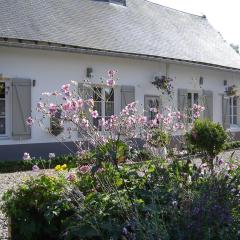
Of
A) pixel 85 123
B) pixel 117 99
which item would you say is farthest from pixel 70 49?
pixel 85 123

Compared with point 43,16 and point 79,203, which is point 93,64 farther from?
point 79,203

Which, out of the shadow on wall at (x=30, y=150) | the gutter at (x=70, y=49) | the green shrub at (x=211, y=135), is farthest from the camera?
the shadow on wall at (x=30, y=150)

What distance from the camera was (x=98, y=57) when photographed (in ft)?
47.8

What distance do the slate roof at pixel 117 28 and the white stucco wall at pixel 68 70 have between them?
393 mm

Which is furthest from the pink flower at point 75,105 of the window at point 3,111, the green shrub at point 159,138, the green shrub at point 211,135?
the window at point 3,111

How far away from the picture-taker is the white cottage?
12.5m

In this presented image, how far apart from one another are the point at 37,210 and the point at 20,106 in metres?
8.43

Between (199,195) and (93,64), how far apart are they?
438 inches

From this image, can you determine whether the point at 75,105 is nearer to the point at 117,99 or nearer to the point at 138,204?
the point at 138,204

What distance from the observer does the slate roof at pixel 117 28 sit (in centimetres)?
1363

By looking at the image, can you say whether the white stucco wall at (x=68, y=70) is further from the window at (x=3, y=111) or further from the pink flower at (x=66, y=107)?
the pink flower at (x=66, y=107)

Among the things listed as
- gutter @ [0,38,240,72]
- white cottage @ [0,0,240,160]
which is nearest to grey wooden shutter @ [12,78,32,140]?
white cottage @ [0,0,240,160]

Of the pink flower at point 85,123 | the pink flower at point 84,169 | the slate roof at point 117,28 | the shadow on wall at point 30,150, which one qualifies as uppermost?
the slate roof at point 117,28

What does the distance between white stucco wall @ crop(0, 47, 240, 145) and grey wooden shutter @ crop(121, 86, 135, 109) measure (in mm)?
231
